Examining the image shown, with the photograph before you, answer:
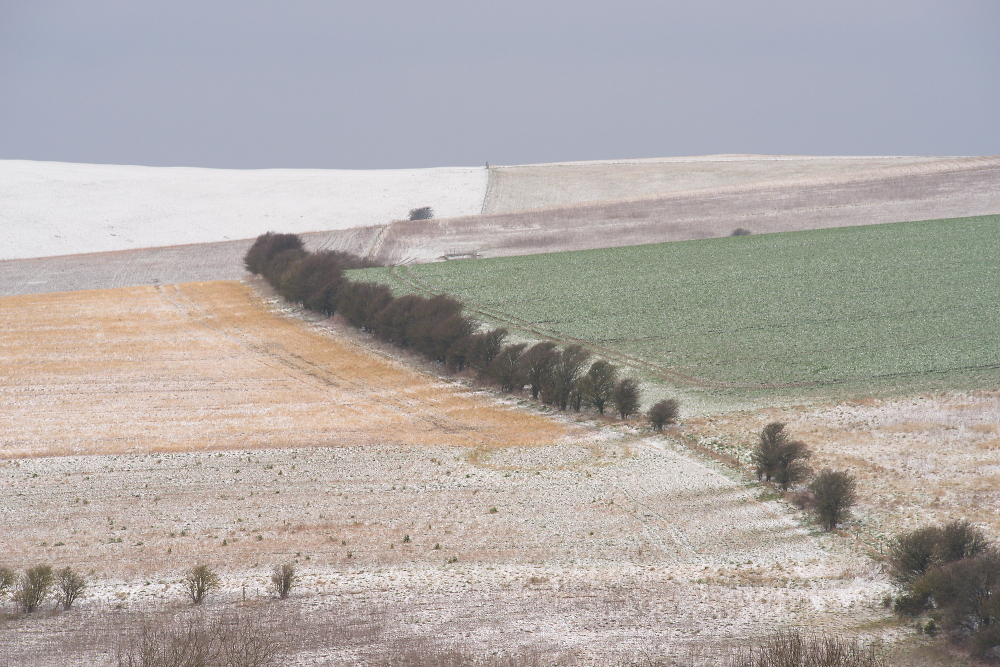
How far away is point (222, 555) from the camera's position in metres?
22.1

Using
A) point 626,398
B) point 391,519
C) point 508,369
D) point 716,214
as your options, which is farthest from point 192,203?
point 391,519

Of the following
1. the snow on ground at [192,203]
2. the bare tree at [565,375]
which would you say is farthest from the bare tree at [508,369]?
the snow on ground at [192,203]

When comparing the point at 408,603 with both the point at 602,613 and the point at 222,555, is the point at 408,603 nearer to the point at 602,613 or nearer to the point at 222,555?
the point at 602,613

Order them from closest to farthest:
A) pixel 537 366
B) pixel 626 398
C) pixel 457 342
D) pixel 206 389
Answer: pixel 626 398 < pixel 537 366 < pixel 206 389 < pixel 457 342

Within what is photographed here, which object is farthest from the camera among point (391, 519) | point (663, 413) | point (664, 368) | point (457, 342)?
point (457, 342)

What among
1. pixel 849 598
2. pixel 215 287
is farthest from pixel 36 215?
pixel 849 598

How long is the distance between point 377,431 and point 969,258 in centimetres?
3613

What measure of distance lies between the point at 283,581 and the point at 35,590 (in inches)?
187

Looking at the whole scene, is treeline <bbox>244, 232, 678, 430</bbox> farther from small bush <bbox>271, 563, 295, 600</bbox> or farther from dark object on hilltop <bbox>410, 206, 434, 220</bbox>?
dark object on hilltop <bbox>410, 206, 434, 220</bbox>

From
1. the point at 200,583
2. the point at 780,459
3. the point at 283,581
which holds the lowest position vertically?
the point at 200,583

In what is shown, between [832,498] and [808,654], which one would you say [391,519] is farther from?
[808,654]

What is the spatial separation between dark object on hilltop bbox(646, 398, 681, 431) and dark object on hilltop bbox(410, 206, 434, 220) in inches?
1946

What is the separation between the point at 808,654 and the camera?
47.4 ft

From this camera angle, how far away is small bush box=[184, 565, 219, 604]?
1936 cm
